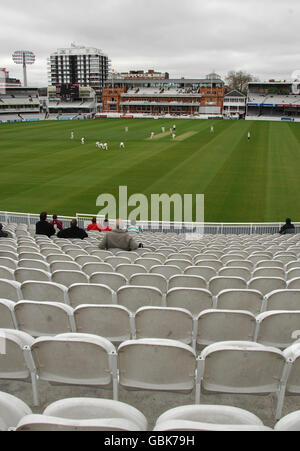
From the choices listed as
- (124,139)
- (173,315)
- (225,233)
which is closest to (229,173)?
(225,233)

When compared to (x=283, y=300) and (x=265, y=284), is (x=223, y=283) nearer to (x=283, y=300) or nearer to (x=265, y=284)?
(x=265, y=284)

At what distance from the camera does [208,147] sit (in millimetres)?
39719

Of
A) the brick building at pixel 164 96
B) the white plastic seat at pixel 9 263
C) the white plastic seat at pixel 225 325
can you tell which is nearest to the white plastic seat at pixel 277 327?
the white plastic seat at pixel 225 325

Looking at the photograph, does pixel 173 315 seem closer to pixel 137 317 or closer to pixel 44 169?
pixel 137 317

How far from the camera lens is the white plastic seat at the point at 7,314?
370 cm

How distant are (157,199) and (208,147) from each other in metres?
20.5

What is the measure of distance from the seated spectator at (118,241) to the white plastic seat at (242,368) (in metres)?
5.72

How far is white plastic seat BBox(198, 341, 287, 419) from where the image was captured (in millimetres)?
2717

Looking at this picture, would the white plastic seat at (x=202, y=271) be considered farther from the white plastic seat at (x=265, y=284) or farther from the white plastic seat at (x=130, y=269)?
the white plastic seat at (x=265, y=284)

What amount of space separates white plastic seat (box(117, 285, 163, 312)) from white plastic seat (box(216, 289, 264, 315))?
2.24 ft

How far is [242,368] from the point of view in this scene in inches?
111

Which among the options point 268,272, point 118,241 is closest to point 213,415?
point 268,272

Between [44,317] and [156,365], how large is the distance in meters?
1.36

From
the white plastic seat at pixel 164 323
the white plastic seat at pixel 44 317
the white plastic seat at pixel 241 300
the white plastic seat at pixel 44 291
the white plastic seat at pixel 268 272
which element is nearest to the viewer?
the white plastic seat at pixel 164 323
